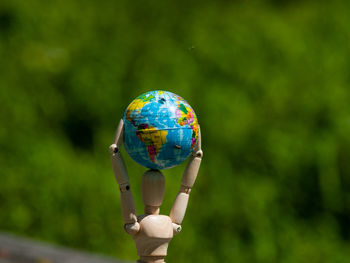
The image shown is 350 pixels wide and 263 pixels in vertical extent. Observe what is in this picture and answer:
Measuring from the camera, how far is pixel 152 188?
8.16 feet

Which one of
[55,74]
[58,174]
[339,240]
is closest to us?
[339,240]

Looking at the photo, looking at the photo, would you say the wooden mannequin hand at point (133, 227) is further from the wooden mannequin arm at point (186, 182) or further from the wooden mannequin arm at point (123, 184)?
the wooden mannequin arm at point (186, 182)

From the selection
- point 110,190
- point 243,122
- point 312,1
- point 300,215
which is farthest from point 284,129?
point 312,1

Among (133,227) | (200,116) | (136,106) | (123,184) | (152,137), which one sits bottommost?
(133,227)

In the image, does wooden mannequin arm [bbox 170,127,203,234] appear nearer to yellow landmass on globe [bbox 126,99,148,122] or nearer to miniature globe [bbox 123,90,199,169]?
miniature globe [bbox 123,90,199,169]

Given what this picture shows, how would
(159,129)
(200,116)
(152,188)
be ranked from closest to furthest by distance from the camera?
(159,129) < (152,188) < (200,116)

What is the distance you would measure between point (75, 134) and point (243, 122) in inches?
74.7

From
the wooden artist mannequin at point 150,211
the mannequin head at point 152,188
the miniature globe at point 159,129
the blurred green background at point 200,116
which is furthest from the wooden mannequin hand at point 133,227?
the blurred green background at point 200,116

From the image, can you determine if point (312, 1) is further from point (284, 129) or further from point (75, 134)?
point (75, 134)

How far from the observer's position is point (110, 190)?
568 cm

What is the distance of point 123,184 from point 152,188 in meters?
0.13

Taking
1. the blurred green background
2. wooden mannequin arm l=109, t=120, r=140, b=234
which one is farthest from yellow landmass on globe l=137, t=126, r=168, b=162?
the blurred green background

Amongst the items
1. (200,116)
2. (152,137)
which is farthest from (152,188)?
(200,116)

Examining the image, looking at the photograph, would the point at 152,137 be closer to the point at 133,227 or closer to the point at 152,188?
the point at 152,188
